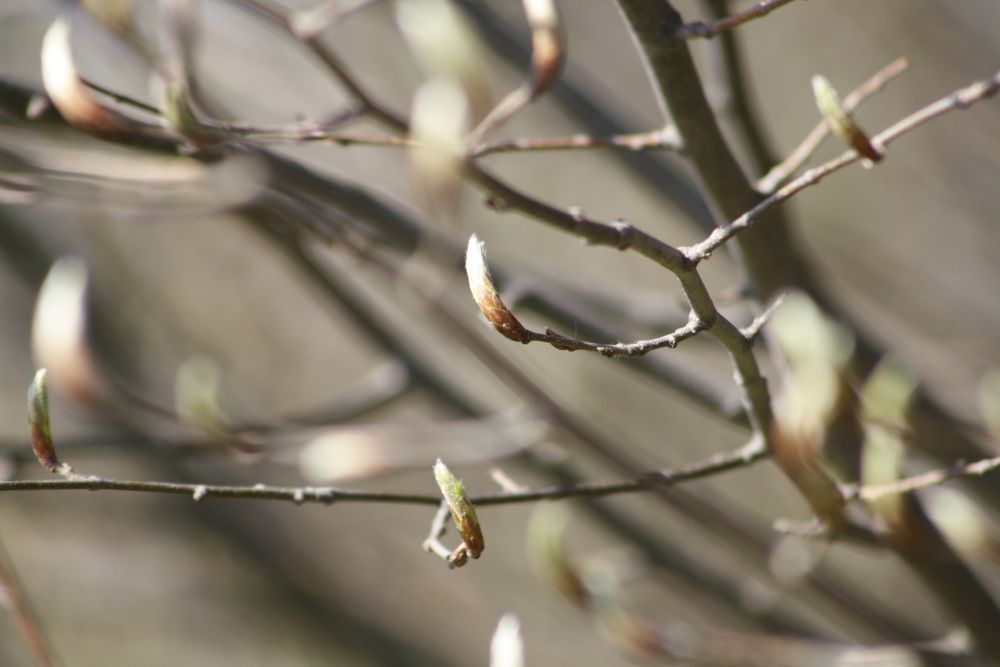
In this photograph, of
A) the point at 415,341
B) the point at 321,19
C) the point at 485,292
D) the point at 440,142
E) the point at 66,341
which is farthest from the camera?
the point at 415,341

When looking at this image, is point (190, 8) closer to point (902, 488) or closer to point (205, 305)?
point (902, 488)

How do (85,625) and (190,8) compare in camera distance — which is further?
(85,625)

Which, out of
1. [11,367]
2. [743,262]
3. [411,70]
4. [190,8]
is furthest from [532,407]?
[11,367]

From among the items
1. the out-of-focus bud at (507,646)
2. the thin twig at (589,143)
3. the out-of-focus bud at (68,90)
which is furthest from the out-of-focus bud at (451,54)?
the out-of-focus bud at (507,646)

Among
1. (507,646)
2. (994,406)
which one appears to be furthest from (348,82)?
(994,406)

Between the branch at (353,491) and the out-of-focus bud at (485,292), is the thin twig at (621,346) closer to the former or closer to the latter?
the out-of-focus bud at (485,292)

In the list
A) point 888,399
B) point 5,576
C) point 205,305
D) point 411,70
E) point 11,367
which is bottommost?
point 5,576

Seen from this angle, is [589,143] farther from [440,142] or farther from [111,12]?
[111,12]
